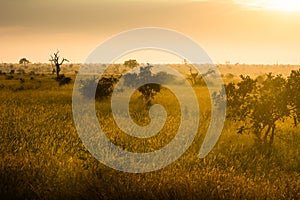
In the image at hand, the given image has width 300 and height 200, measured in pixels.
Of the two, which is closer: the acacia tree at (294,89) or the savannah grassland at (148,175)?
the savannah grassland at (148,175)

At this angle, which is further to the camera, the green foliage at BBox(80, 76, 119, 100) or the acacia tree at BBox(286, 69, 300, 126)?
the green foliage at BBox(80, 76, 119, 100)

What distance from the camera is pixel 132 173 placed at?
7.20 m

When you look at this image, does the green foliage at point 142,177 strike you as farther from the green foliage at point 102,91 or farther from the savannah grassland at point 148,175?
the green foliage at point 102,91

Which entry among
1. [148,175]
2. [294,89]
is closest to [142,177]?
[148,175]

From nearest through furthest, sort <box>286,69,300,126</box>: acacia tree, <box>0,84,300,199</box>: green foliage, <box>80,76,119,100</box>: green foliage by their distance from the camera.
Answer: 1. <box>0,84,300,199</box>: green foliage
2. <box>286,69,300,126</box>: acacia tree
3. <box>80,76,119,100</box>: green foliage

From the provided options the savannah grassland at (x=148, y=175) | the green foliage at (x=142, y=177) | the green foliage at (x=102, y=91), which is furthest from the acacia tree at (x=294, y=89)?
the green foliage at (x=102, y=91)

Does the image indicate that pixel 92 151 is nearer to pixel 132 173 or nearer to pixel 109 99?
pixel 132 173

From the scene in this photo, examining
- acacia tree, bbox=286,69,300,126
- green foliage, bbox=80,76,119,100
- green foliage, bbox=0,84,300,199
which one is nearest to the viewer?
green foliage, bbox=0,84,300,199

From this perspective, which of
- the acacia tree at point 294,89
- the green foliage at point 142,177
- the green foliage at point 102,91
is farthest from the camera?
the green foliage at point 102,91

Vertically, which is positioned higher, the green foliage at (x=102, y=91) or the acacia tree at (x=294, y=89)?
the acacia tree at (x=294, y=89)

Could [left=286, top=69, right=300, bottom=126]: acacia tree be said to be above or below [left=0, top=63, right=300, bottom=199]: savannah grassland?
above

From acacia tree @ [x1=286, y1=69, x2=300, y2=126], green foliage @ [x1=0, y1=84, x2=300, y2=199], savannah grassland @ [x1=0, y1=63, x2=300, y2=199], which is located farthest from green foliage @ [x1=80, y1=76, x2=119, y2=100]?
acacia tree @ [x1=286, y1=69, x2=300, y2=126]

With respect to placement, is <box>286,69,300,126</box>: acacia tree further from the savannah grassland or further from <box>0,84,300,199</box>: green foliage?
<box>0,84,300,199</box>: green foliage

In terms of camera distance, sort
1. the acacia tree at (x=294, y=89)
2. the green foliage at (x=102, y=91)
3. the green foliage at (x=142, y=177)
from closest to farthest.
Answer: the green foliage at (x=142, y=177), the acacia tree at (x=294, y=89), the green foliage at (x=102, y=91)
